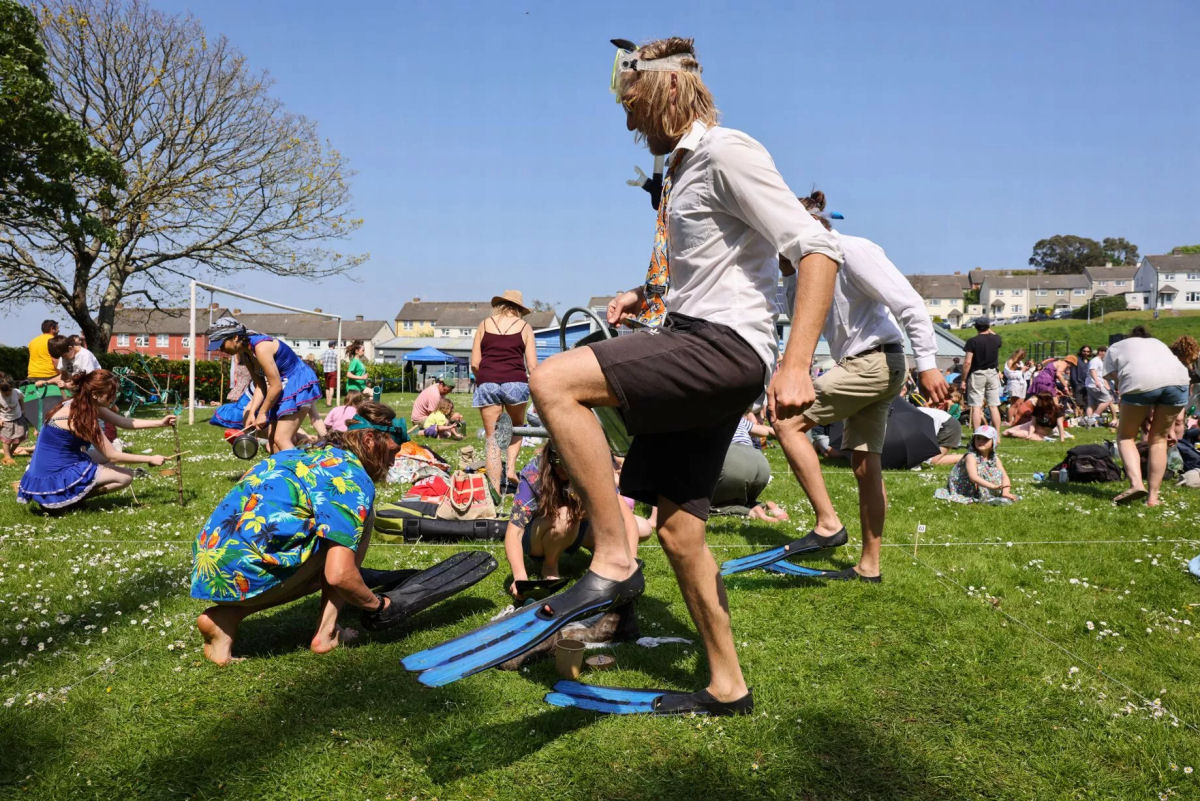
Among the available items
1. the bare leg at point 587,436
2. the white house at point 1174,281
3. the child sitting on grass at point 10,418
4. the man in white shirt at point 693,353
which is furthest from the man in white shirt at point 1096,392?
the white house at point 1174,281

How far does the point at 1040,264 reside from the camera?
12838 cm

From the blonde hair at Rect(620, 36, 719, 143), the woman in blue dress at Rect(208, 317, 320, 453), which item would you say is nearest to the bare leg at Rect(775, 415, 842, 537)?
the blonde hair at Rect(620, 36, 719, 143)

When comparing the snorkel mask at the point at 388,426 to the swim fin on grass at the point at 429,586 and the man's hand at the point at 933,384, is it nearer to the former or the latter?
the swim fin on grass at the point at 429,586

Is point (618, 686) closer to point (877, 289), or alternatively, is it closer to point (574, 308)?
point (574, 308)

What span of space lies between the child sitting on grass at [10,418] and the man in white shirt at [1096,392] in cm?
1999

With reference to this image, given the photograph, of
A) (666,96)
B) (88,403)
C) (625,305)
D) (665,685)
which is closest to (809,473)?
(665,685)

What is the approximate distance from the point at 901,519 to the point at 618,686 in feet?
14.2

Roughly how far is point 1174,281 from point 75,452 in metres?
120

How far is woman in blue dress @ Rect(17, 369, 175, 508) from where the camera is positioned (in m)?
6.67

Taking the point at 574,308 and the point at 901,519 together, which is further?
the point at 901,519

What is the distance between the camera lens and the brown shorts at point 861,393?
4289 millimetres

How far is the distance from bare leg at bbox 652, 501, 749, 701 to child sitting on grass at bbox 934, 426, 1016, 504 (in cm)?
571

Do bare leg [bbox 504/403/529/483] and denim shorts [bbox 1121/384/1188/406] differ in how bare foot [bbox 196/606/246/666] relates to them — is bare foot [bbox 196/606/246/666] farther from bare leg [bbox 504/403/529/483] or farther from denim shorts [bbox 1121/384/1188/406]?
denim shorts [bbox 1121/384/1188/406]

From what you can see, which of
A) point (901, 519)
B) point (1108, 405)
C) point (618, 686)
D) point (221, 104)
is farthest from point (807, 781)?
point (221, 104)
